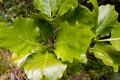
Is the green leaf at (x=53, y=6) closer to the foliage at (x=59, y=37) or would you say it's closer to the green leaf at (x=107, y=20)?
the foliage at (x=59, y=37)

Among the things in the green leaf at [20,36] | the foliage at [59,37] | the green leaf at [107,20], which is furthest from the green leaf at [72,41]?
the green leaf at [107,20]

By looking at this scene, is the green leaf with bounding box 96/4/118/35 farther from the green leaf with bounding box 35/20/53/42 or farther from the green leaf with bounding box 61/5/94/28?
the green leaf with bounding box 35/20/53/42

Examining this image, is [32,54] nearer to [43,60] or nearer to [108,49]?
[43,60]

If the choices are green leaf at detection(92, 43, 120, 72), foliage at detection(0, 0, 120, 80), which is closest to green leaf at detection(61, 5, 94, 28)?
foliage at detection(0, 0, 120, 80)

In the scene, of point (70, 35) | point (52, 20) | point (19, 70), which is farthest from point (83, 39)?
point (19, 70)

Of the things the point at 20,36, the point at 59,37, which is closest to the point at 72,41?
the point at 59,37

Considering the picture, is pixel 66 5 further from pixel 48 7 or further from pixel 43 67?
pixel 43 67
